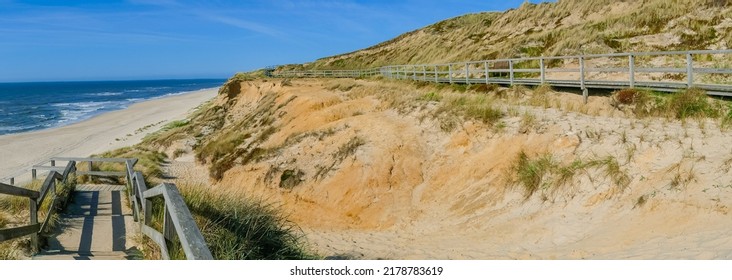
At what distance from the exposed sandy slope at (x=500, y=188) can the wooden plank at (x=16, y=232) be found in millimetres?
4200

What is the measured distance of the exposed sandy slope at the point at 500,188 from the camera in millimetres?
6812

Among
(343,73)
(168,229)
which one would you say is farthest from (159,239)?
(343,73)

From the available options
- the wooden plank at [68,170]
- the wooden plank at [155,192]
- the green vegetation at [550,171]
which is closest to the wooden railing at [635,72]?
the green vegetation at [550,171]

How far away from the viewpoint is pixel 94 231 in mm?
7922

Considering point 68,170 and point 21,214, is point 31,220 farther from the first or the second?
Result: point 68,170

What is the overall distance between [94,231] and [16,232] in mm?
1892

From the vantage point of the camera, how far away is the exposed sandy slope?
6.81 m

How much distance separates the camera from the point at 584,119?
11617mm

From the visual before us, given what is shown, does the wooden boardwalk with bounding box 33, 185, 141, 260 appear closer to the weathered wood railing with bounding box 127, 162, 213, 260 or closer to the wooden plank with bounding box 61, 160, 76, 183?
the wooden plank with bounding box 61, 160, 76, 183

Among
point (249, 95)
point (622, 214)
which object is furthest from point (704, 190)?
point (249, 95)

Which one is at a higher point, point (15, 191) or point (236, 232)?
point (15, 191)
